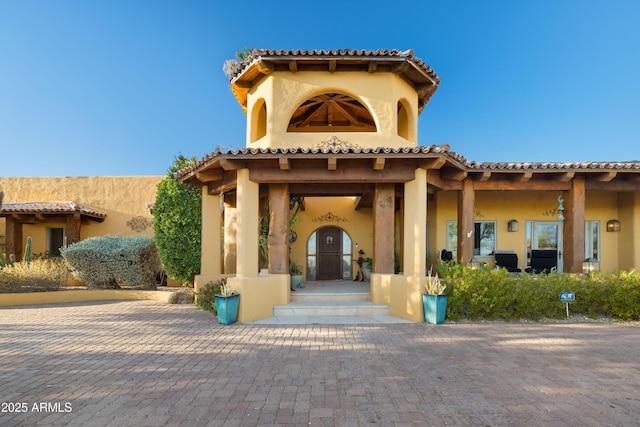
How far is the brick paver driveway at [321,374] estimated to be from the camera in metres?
3.36

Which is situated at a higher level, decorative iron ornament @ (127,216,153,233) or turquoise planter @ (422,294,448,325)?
decorative iron ornament @ (127,216,153,233)

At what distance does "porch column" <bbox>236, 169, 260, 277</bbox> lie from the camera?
24.7ft

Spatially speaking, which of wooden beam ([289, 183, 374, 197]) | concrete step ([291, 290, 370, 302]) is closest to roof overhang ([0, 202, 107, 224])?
wooden beam ([289, 183, 374, 197])

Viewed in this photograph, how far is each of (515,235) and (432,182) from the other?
17.2ft

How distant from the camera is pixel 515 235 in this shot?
11227 millimetres

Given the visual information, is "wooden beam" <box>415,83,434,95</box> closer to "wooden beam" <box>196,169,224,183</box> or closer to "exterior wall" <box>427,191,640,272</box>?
"exterior wall" <box>427,191,640,272</box>

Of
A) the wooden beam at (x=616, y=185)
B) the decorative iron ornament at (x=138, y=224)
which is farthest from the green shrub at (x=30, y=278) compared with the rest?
the wooden beam at (x=616, y=185)

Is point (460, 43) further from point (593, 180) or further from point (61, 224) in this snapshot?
point (61, 224)

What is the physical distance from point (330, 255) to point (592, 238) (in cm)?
917

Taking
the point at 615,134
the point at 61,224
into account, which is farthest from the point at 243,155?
the point at 615,134

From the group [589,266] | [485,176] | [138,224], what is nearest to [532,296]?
[589,266]

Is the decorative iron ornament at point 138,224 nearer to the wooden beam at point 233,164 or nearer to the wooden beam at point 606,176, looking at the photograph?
the wooden beam at point 233,164

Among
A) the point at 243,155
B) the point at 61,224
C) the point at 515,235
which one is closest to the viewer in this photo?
the point at 243,155

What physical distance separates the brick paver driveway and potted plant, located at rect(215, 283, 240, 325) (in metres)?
0.33
